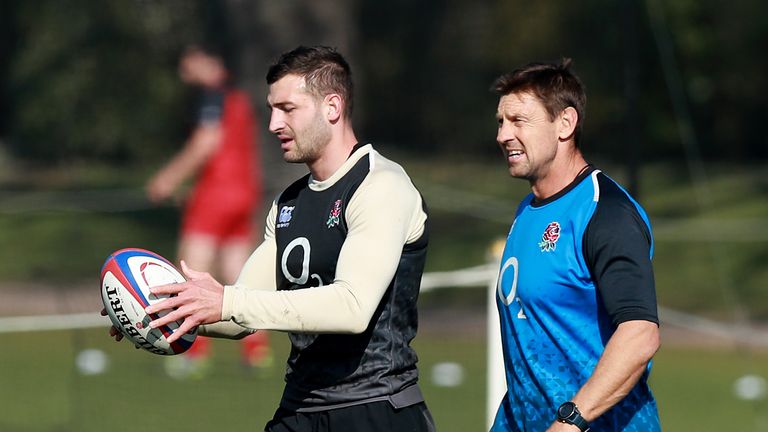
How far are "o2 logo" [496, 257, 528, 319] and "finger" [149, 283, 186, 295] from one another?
40.0 inches

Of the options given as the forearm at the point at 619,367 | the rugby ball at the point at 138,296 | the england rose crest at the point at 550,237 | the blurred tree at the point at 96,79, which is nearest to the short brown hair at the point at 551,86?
the england rose crest at the point at 550,237

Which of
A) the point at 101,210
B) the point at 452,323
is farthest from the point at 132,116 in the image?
the point at 452,323

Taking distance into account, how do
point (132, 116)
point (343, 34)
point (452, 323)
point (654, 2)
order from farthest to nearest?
point (132, 116), point (343, 34), point (654, 2), point (452, 323)

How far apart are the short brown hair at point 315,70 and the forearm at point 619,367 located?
1353 millimetres

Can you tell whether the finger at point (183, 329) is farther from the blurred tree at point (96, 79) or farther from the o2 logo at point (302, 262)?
the blurred tree at point (96, 79)

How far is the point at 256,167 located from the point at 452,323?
3.61 m

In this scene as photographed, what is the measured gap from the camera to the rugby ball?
459 centimetres

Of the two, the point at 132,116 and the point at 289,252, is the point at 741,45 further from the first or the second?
the point at 289,252

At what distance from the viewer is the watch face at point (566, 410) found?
13.1 ft

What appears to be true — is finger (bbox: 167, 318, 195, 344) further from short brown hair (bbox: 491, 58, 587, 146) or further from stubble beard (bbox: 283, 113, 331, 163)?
short brown hair (bbox: 491, 58, 587, 146)

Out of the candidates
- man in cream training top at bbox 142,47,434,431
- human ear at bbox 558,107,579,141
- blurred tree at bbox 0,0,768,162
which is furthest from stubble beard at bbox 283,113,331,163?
blurred tree at bbox 0,0,768,162

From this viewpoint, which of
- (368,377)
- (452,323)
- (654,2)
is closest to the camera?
(368,377)

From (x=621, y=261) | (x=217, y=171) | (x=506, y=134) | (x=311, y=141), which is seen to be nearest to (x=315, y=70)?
(x=311, y=141)

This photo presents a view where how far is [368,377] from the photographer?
4.67 meters
